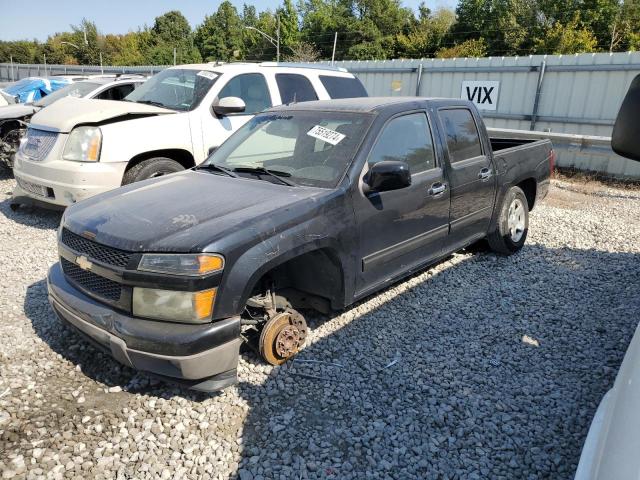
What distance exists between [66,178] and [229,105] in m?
2.07

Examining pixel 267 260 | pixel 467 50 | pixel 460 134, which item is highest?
pixel 467 50

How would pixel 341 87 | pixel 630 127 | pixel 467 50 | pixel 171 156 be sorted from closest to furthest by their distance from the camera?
1. pixel 630 127
2. pixel 171 156
3. pixel 341 87
4. pixel 467 50

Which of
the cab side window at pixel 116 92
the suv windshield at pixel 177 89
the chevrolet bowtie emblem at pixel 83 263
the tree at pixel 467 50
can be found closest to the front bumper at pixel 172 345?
the chevrolet bowtie emblem at pixel 83 263

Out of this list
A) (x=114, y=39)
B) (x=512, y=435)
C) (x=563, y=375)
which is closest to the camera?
(x=512, y=435)

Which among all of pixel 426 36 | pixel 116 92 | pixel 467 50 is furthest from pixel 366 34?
pixel 116 92

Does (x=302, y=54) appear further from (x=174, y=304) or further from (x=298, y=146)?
(x=174, y=304)

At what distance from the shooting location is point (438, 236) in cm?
421

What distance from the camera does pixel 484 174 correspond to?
4703 mm

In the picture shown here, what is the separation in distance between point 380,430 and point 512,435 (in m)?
0.76

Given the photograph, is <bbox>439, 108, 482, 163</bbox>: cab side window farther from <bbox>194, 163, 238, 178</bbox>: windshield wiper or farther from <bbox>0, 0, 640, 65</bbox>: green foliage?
<bbox>0, 0, 640, 65</bbox>: green foliage

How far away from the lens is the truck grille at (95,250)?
2746 mm

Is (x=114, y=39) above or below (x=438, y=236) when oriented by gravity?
above

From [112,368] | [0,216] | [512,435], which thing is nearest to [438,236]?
[512,435]

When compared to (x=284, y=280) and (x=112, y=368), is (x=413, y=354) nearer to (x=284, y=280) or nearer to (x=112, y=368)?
(x=284, y=280)
